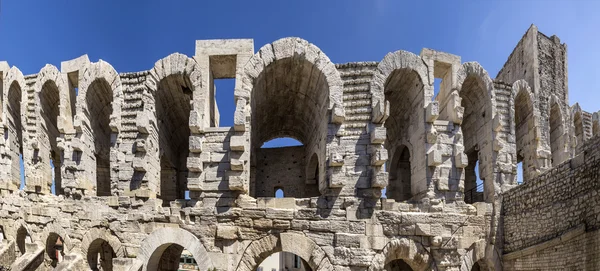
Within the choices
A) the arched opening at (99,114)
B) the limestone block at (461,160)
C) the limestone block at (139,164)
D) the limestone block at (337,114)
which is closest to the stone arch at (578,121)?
the limestone block at (461,160)

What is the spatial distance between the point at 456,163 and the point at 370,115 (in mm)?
2501

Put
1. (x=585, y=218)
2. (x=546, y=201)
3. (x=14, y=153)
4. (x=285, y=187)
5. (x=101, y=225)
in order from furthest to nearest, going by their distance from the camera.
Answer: (x=285, y=187)
(x=14, y=153)
(x=101, y=225)
(x=546, y=201)
(x=585, y=218)

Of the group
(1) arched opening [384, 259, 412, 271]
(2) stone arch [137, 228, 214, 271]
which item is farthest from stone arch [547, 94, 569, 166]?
(2) stone arch [137, 228, 214, 271]

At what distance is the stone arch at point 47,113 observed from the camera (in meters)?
10.8

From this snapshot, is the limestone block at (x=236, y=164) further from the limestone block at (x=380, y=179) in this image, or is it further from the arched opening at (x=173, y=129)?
the limestone block at (x=380, y=179)

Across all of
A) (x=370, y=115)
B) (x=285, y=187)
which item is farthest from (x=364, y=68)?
(x=285, y=187)

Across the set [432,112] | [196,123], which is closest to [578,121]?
[432,112]

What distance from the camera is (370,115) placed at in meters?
9.53

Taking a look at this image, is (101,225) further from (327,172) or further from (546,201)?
(546,201)

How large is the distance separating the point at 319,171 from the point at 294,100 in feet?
9.75

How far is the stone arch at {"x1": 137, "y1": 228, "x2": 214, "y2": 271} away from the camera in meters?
9.14

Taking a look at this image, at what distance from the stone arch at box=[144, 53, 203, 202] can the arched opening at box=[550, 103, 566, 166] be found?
11.3 meters

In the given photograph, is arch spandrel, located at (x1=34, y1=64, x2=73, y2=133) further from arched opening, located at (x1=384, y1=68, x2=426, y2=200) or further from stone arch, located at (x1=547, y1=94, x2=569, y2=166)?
stone arch, located at (x1=547, y1=94, x2=569, y2=166)

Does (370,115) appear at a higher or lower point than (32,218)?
higher
